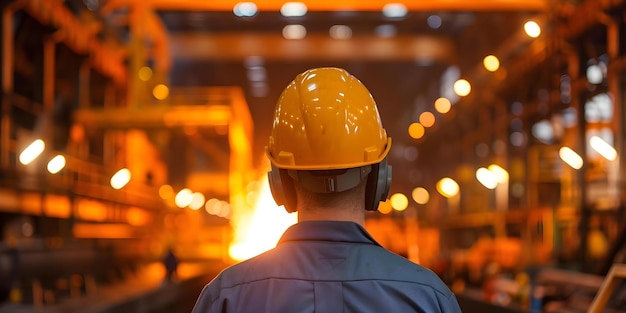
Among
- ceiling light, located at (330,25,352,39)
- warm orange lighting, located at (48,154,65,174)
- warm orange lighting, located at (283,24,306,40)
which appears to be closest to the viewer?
warm orange lighting, located at (48,154,65,174)

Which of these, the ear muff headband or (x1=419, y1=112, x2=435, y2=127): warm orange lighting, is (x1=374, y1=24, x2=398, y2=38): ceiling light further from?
the ear muff headband

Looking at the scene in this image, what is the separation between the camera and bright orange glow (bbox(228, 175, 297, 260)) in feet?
69.3

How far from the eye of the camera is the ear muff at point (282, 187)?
1.99 m

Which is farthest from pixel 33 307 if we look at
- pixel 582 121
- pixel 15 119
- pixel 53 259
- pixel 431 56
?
pixel 431 56

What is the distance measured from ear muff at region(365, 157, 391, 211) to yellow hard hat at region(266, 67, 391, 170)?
25 mm


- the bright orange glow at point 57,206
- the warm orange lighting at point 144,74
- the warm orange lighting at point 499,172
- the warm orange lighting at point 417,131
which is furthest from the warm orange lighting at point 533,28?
the warm orange lighting at point 417,131

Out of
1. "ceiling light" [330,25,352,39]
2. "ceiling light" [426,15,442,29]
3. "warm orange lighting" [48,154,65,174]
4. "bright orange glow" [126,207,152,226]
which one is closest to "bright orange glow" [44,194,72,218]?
"bright orange glow" [126,207,152,226]

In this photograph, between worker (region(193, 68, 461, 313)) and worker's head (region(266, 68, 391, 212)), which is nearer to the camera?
worker (region(193, 68, 461, 313))

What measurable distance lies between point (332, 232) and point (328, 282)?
4.9 inches

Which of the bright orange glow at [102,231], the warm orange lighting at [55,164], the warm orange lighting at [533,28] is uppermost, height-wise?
the warm orange lighting at [533,28]

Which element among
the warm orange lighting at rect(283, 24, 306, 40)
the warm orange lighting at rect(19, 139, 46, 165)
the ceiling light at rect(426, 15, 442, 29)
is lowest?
the warm orange lighting at rect(19, 139, 46, 165)

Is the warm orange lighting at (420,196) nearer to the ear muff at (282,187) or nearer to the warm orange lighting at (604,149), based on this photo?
the warm orange lighting at (604,149)

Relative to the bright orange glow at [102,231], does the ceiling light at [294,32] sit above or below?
above

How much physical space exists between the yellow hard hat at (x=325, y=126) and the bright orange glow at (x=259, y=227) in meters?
18.3
